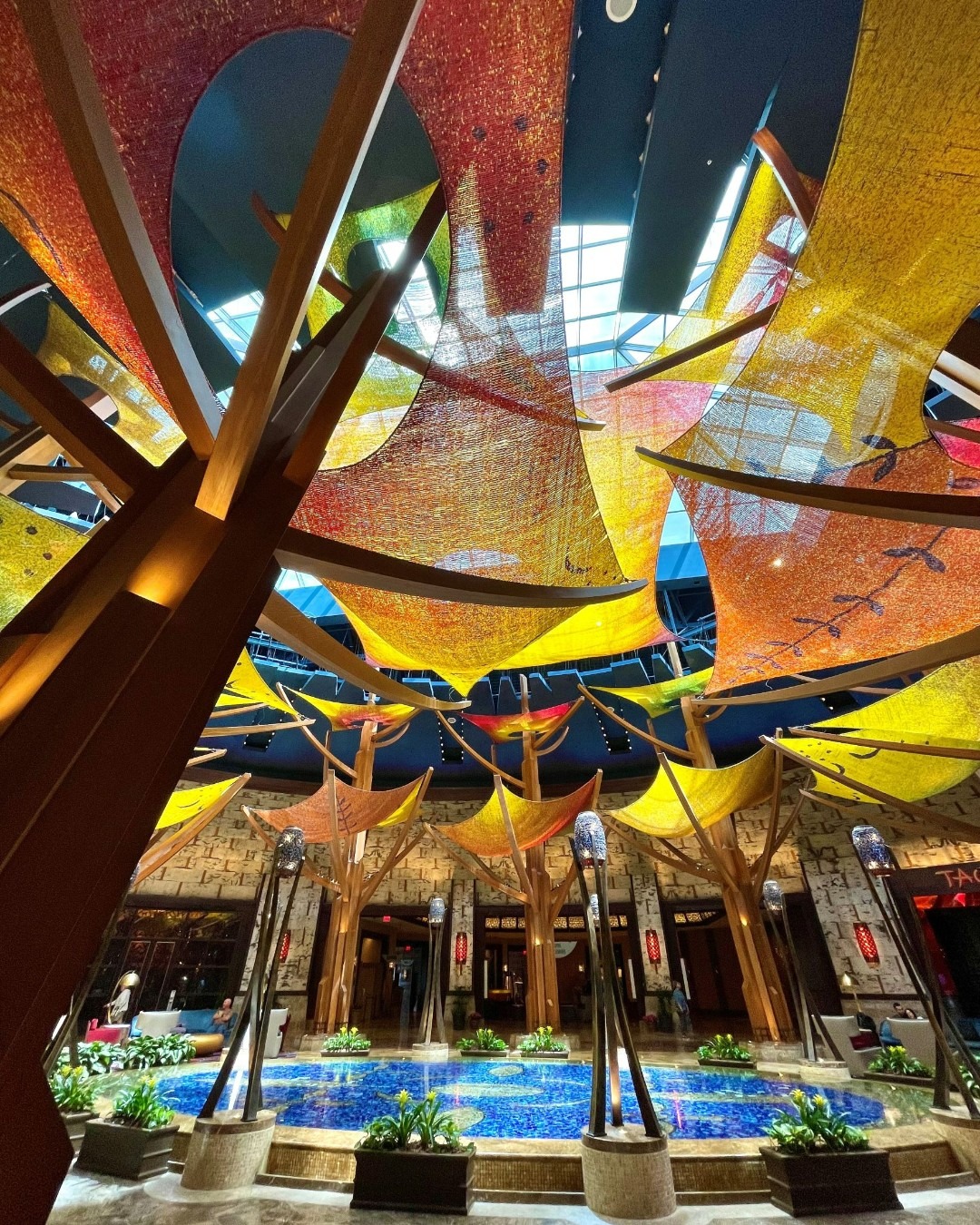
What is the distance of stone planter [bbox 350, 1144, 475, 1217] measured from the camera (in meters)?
2.95

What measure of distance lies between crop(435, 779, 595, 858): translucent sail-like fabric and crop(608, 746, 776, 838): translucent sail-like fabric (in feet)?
2.48

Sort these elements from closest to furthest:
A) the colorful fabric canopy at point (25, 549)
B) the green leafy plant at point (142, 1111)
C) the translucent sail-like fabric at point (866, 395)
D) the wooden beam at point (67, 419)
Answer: the wooden beam at point (67, 419) → the translucent sail-like fabric at point (866, 395) → the green leafy plant at point (142, 1111) → the colorful fabric canopy at point (25, 549)

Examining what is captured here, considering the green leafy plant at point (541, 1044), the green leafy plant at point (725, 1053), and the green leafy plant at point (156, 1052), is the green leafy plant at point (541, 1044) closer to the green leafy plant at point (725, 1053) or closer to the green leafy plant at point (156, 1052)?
the green leafy plant at point (725, 1053)

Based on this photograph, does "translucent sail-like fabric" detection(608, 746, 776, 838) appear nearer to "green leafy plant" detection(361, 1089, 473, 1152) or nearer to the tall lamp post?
the tall lamp post

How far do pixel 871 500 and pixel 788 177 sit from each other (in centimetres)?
263

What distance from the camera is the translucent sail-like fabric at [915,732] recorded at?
18.8ft

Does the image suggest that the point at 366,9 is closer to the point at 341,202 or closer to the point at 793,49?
the point at 341,202

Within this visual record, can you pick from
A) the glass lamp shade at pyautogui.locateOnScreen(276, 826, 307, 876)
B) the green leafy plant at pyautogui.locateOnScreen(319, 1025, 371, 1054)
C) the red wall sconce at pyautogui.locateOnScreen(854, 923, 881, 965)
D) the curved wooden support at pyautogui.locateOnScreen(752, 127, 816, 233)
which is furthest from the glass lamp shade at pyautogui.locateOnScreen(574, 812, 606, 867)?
the red wall sconce at pyautogui.locateOnScreen(854, 923, 881, 965)

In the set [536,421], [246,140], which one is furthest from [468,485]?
[246,140]

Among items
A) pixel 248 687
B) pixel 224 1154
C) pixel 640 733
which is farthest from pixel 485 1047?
pixel 248 687

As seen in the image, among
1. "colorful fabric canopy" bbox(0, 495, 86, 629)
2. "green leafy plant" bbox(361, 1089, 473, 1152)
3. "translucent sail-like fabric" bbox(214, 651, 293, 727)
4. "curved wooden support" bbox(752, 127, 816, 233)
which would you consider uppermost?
"curved wooden support" bbox(752, 127, 816, 233)

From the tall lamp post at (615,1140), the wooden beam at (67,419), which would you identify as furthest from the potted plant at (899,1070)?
the wooden beam at (67,419)

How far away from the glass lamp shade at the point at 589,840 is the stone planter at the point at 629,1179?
1411mm

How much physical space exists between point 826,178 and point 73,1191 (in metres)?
6.24
